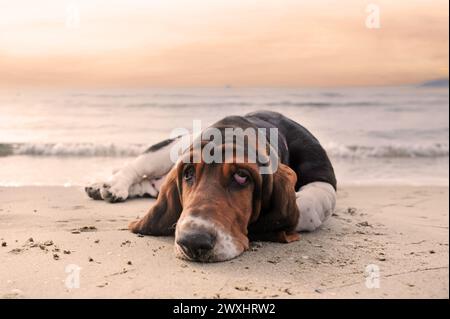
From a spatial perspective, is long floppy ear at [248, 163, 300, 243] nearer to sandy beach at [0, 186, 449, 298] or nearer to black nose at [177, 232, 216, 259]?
sandy beach at [0, 186, 449, 298]

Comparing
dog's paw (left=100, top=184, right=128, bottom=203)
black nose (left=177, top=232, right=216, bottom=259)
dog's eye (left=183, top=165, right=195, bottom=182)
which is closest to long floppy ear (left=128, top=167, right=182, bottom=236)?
dog's eye (left=183, top=165, right=195, bottom=182)

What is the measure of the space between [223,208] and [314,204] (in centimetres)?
134

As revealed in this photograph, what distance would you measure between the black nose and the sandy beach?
0.09 m

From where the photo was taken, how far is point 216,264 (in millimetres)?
3596

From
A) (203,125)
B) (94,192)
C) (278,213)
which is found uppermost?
(278,213)

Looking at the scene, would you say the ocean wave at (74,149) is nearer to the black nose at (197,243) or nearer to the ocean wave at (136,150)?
the ocean wave at (136,150)

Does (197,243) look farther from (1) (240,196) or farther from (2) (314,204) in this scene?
(2) (314,204)

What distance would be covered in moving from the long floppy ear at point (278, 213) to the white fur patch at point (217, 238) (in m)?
0.40

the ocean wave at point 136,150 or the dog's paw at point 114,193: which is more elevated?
the dog's paw at point 114,193

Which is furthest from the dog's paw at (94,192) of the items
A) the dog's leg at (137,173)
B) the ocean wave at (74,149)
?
the ocean wave at (74,149)

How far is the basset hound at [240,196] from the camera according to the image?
3539 mm

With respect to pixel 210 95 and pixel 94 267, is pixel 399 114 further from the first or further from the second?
pixel 94 267

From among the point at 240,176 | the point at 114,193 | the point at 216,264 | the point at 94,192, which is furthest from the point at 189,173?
the point at 94,192

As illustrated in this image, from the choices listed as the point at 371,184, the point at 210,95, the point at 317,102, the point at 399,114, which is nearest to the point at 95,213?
the point at 371,184
